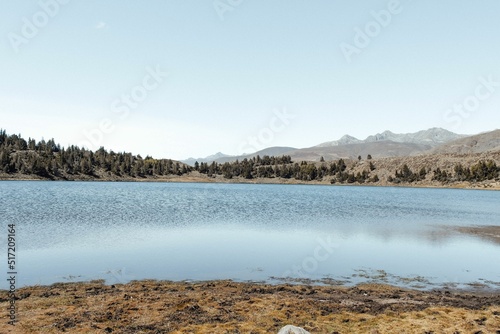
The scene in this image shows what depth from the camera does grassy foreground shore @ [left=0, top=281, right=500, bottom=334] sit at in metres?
14.0

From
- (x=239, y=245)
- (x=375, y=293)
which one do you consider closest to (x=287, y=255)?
(x=239, y=245)

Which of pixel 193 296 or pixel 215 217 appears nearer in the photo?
pixel 193 296

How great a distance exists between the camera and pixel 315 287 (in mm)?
20406

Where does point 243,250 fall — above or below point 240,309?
below

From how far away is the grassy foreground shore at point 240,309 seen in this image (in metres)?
14.0

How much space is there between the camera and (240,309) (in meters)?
16.0

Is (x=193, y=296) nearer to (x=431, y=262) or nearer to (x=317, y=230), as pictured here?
(x=431, y=262)

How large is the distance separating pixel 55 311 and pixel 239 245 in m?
18.0

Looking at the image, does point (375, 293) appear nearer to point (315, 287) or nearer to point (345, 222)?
point (315, 287)

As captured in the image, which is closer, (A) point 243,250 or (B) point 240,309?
(B) point 240,309

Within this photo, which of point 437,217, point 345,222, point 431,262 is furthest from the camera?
point 437,217

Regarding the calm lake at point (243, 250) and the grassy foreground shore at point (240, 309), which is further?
the calm lake at point (243, 250)

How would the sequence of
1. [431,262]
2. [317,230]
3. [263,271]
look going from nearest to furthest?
[263,271], [431,262], [317,230]

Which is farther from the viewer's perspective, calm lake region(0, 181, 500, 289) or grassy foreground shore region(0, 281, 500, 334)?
calm lake region(0, 181, 500, 289)
